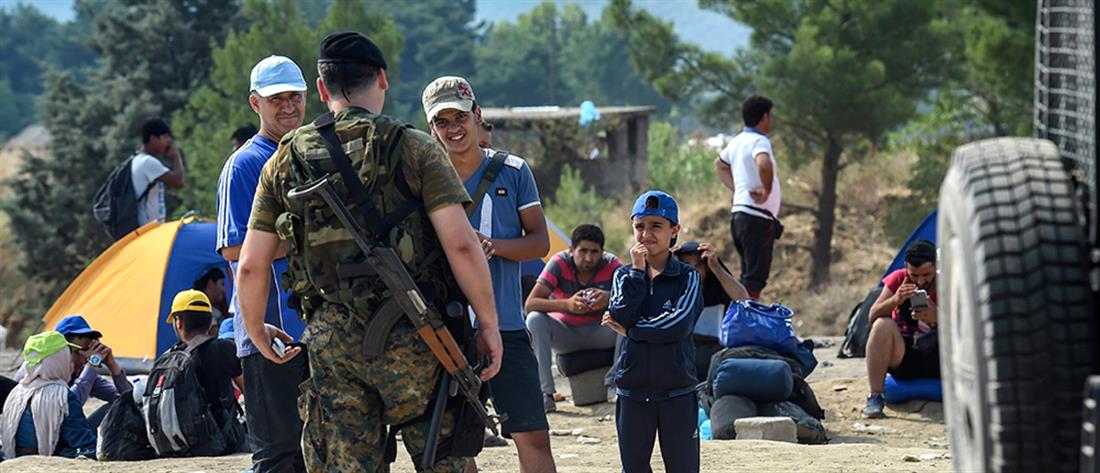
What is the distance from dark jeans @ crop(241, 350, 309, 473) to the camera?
5285mm

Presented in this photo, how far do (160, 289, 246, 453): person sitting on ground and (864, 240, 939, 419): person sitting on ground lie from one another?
346cm

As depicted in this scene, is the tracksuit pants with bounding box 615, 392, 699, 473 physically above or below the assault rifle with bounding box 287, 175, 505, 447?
below

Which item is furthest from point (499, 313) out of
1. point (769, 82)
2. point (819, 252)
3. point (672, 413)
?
point (819, 252)

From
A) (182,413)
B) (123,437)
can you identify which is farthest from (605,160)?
(182,413)

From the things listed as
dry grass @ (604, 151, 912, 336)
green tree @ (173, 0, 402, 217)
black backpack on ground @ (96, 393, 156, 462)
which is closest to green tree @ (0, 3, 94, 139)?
green tree @ (173, 0, 402, 217)

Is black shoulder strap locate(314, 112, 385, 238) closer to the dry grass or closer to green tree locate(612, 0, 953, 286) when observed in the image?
green tree locate(612, 0, 953, 286)

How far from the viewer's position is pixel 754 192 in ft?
35.2

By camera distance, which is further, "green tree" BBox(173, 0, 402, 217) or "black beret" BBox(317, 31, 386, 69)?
"green tree" BBox(173, 0, 402, 217)

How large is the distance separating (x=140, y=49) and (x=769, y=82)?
16.7m

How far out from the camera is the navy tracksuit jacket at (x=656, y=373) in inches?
231

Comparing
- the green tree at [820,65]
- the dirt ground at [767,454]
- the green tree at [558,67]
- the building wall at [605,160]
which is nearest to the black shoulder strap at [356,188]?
the dirt ground at [767,454]

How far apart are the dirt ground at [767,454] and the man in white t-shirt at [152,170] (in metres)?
4.02

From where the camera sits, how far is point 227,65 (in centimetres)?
2450

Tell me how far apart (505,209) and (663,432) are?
98 centimetres
